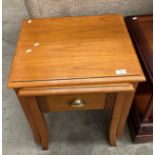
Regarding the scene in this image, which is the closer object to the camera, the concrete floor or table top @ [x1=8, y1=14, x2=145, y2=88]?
table top @ [x1=8, y1=14, x2=145, y2=88]

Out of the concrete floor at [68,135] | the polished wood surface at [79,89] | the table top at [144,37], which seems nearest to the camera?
the polished wood surface at [79,89]

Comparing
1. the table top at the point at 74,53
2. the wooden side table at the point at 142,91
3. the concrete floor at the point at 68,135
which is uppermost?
the table top at the point at 74,53

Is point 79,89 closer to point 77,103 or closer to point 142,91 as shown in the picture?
point 77,103

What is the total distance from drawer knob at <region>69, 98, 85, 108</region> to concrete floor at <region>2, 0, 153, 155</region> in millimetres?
406

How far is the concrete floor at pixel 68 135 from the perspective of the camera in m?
1.09

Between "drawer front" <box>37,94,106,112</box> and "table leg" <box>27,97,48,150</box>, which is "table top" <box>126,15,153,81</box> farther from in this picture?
"table leg" <box>27,97,48,150</box>

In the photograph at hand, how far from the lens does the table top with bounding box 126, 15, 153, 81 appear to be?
87cm

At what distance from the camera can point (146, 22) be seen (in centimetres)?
106

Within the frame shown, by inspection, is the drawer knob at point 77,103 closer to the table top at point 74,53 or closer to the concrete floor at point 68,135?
the table top at point 74,53

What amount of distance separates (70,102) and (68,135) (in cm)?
43

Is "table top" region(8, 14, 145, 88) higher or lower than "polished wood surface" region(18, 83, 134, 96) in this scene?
higher

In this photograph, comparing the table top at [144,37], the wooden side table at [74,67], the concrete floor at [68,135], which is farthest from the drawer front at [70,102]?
the concrete floor at [68,135]

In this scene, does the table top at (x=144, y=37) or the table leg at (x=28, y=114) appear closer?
the table leg at (x=28, y=114)

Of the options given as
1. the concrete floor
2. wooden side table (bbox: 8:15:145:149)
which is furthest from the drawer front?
the concrete floor
